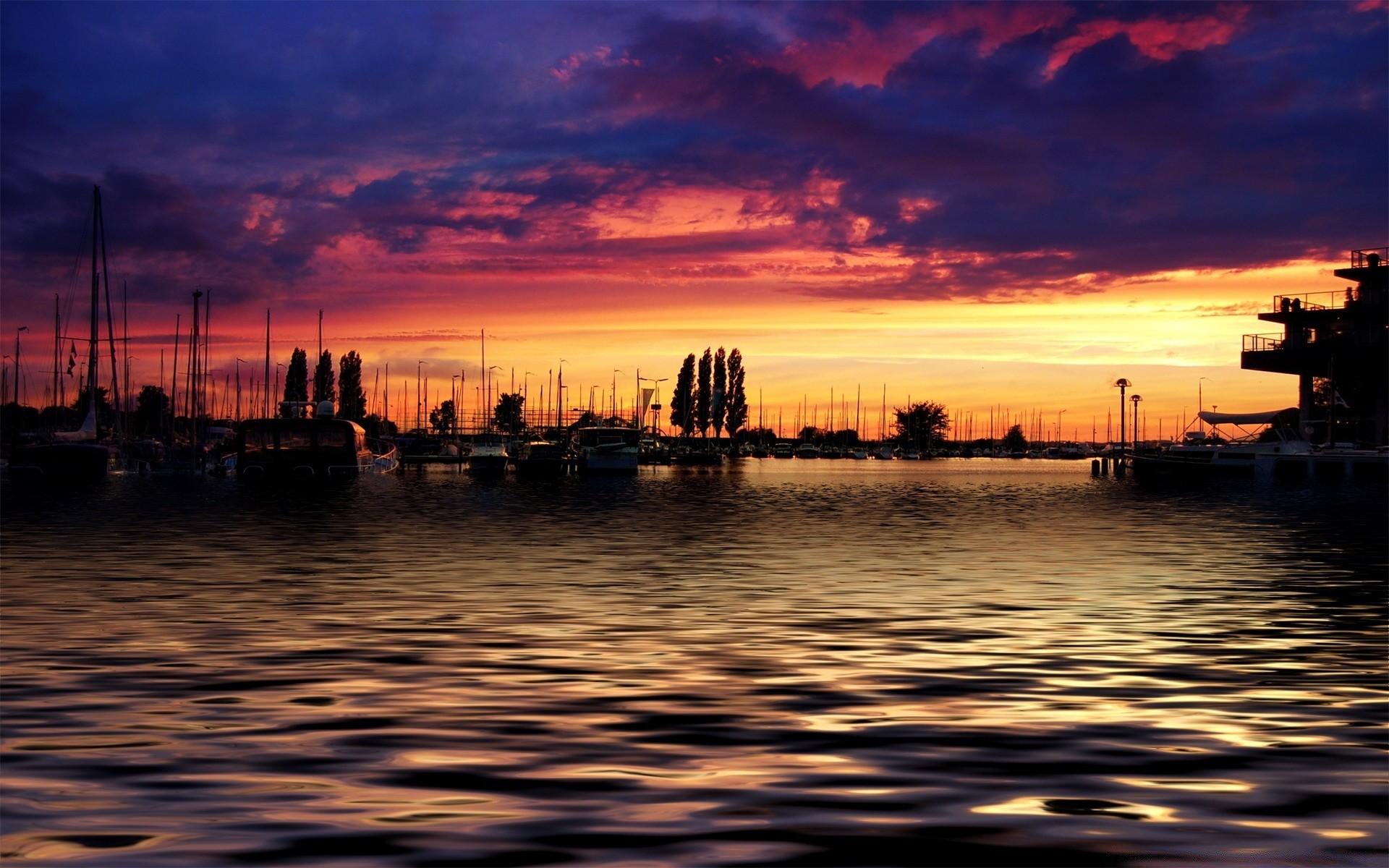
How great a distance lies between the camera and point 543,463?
149 m

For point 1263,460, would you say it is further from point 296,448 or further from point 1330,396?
point 296,448

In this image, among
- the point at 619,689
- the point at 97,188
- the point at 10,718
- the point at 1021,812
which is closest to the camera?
the point at 1021,812

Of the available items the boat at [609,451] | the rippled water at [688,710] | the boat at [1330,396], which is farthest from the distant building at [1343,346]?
the rippled water at [688,710]

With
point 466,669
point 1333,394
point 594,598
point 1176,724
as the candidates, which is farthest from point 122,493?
point 1333,394

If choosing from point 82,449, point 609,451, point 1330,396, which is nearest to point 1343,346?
point 1330,396

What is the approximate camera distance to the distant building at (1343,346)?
136 m

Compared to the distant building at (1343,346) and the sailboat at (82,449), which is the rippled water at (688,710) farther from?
the distant building at (1343,346)

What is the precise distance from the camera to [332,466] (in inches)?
4208

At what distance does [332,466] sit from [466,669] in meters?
93.1

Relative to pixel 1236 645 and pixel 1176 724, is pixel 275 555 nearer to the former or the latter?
pixel 1236 645

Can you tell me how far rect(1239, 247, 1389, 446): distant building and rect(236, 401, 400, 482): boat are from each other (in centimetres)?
9525

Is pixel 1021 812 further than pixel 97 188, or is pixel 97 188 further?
pixel 97 188

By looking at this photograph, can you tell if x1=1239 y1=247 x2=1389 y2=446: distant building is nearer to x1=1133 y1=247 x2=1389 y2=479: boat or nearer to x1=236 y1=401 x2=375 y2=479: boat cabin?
x1=1133 y1=247 x2=1389 y2=479: boat

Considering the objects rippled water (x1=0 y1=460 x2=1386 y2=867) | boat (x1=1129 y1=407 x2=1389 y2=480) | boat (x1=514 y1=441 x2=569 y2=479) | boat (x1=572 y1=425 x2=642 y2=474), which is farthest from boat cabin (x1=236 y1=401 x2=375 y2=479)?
boat (x1=1129 y1=407 x2=1389 y2=480)
